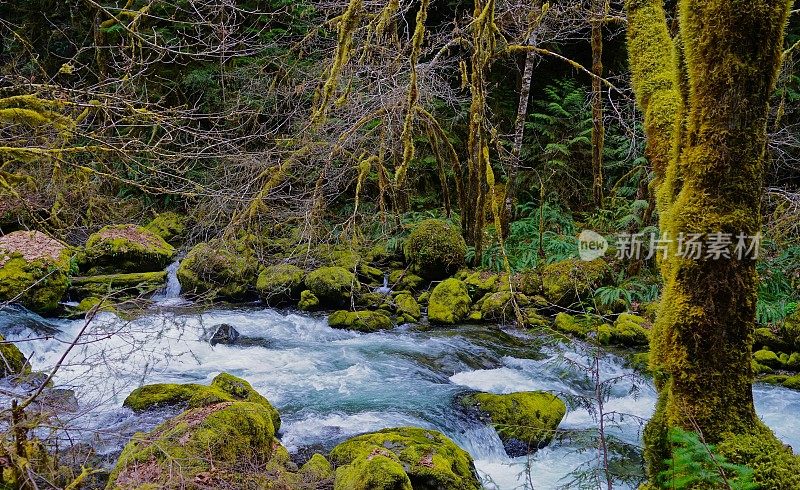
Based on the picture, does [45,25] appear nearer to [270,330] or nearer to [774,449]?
[270,330]

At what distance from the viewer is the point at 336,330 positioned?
9727 mm

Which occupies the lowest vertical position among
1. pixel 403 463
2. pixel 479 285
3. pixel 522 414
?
pixel 522 414

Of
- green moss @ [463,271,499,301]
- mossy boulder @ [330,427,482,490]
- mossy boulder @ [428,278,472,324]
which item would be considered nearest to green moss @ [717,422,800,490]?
mossy boulder @ [330,427,482,490]

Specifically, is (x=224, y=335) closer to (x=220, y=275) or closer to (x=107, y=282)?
(x=220, y=275)

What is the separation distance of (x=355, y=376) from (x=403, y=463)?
129 inches

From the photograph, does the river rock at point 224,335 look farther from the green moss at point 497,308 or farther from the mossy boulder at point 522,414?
the mossy boulder at point 522,414

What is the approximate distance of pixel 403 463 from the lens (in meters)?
4.44

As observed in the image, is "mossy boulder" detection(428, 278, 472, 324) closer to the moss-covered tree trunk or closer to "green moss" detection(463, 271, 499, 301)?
"green moss" detection(463, 271, 499, 301)

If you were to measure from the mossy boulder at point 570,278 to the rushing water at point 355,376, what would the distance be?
4.47 ft

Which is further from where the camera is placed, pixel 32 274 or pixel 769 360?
pixel 32 274

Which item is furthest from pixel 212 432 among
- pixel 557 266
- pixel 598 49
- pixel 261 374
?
pixel 598 49

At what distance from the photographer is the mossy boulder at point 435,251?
11836 millimetres

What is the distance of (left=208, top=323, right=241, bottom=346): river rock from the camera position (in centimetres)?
887

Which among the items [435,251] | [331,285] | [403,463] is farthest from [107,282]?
[403,463]
